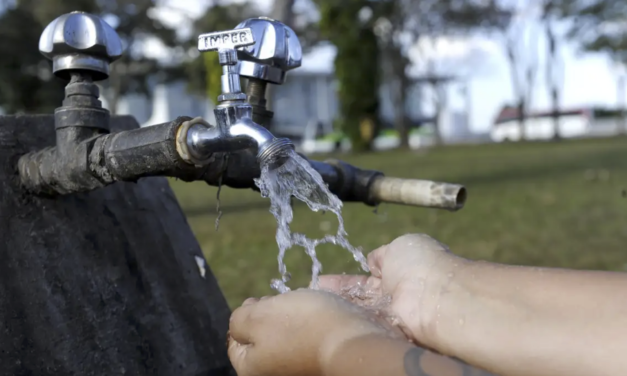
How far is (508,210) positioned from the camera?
5785 mm

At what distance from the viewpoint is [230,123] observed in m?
0.94

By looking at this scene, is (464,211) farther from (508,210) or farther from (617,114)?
(617,114)

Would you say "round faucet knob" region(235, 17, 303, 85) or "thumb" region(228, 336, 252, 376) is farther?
"round faucet knob" region(235, 17, 303, 85)

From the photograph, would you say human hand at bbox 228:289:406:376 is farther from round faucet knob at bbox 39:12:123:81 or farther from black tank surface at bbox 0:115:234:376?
round faucet knob at bbox 39:12:123:81

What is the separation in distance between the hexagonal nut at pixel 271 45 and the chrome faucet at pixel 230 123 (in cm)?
12

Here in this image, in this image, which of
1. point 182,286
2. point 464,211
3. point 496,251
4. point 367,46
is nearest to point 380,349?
point 182,286

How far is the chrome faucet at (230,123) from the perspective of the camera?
36.5 inches

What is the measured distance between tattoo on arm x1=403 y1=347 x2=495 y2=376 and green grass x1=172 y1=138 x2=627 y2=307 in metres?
1.27

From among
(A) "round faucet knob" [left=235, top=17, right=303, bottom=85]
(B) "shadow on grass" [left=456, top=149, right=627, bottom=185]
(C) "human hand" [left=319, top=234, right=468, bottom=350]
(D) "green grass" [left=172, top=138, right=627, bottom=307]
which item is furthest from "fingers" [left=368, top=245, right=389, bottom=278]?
(B) "shadow on grass" [left=456, top=149, right=627, bottom=185]

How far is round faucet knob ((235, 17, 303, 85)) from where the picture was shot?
3.60ft

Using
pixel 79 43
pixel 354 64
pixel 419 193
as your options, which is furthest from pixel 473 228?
pixel 354 64

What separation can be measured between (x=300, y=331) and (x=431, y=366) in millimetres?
171

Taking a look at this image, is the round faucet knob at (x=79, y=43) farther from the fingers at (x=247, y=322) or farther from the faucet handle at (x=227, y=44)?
the fingers at (x=247, y=322)

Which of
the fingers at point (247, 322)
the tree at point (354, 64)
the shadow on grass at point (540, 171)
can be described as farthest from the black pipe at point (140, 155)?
the tree at point (354, 64)
